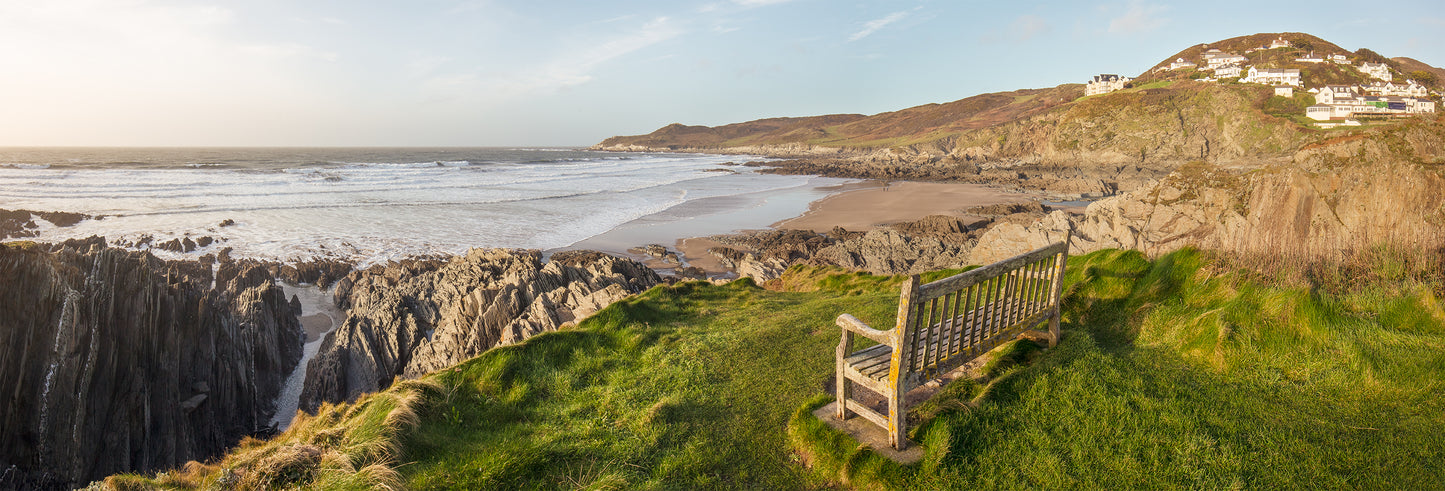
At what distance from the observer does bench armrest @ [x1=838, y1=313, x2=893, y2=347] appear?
4188mm

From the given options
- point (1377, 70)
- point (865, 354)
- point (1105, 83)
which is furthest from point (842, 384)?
point (1105, 83)

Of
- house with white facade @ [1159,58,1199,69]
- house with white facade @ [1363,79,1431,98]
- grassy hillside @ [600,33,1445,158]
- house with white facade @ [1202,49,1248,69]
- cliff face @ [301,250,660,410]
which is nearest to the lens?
cliff face @ [301,250,660,410]

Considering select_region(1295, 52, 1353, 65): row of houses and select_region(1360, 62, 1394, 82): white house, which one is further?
select_region(1295, 52, 1353, 65): row of houses

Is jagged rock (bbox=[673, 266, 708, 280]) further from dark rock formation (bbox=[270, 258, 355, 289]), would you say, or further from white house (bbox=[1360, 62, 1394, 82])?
white house (bbox=[1360, 62, 1394, 82])

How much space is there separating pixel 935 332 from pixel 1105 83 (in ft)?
437

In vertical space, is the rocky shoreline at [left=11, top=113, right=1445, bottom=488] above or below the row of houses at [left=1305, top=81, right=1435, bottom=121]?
below

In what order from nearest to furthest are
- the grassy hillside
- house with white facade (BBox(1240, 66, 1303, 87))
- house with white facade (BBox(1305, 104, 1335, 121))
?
house with white facade (BBox(1305, 104, 1335, 121)) < the grassy hillside < house with white facade (BBox(1240, 66, 1303, 87))

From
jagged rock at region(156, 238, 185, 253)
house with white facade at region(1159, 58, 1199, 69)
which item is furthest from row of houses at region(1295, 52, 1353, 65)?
jagged rock at region(156, 238, 185, 253)

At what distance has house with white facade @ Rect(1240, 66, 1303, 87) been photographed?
70875 mm

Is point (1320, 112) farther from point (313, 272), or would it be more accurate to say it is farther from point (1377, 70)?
point (313, 272)

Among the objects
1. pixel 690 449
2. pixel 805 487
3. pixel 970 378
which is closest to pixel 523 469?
pixel 690 449

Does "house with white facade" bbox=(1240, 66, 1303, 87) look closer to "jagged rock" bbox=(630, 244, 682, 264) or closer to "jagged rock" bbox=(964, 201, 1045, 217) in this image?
"jagged rock" bbox=(964, 201, 1045, 217)

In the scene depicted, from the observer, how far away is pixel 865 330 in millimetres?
4332

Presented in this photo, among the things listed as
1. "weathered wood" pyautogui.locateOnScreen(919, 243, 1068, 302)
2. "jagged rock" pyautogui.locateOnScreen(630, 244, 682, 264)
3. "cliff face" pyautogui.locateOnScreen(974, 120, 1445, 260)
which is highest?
"cliff face" pyautogui.locateOnScreen(974, 120, 1445, 260)
